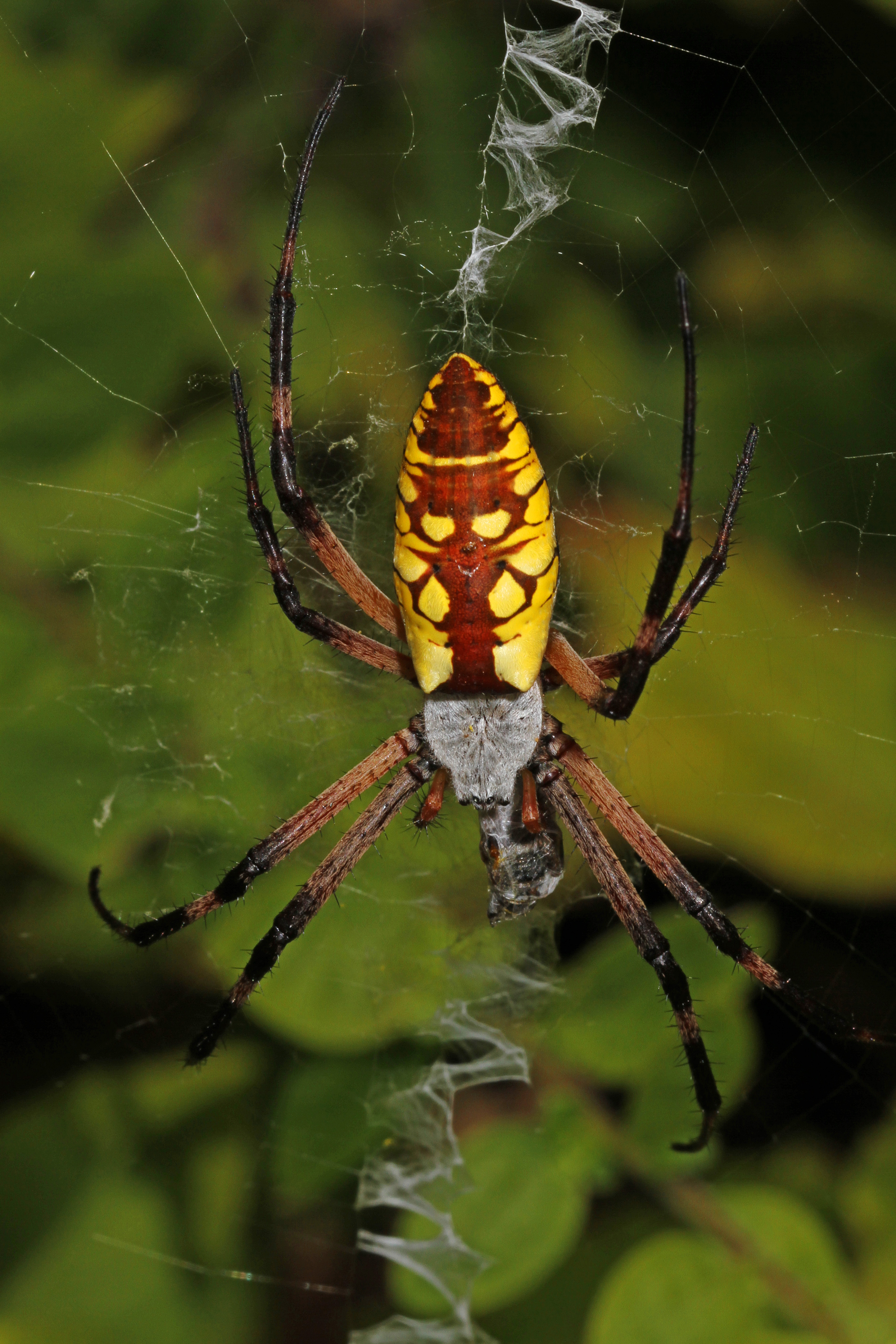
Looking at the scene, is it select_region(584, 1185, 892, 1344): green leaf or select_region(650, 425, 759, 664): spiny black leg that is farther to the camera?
select_region(584, 1185, 892, 1344): green leaf

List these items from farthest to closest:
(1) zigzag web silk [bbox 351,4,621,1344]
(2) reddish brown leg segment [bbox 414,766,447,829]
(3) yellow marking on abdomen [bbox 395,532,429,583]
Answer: (2) reddish brown leg segment [bbox 414,766,447,829], (1) zigzag web silk [bbox 351,4,621,1344], (3) yellow marking on abdomen [bbox 395,532,429,583]

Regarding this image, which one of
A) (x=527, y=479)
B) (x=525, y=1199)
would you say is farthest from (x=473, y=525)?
(x=525, y=1199)

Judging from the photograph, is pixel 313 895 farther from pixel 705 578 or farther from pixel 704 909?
pixel 705 578

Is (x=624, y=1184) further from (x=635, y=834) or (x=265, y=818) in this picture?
(x=265, y=818)

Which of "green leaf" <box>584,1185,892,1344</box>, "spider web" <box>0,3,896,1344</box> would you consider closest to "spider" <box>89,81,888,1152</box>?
"spider web" <box>0,3,896,1344</box>

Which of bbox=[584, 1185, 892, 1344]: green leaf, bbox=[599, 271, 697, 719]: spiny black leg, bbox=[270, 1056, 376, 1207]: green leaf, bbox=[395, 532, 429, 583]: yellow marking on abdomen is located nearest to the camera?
bbox=[599, 271, 697, 719]: spiny black leg

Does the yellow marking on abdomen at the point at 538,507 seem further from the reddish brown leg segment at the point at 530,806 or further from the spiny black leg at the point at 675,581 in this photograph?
the reddish brown leg segment at the point at 530,806

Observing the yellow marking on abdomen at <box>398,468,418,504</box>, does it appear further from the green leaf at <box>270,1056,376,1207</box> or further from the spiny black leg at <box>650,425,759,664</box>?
the green leaf at <box>270,1056,376,1207</box>
